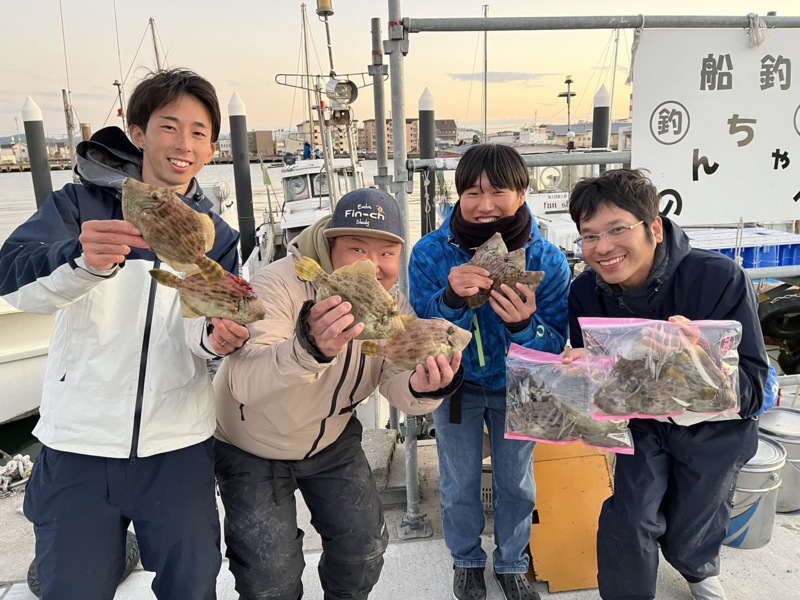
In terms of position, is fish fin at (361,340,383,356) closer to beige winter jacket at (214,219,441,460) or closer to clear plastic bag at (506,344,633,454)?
beige winter jacket at (214,219,441,460)

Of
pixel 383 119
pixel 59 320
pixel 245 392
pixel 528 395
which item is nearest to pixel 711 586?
pixel 528 395

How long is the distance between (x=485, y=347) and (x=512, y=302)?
53cm

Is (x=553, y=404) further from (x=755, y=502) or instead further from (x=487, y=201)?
(x=755, y=502)

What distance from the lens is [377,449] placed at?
393 cm

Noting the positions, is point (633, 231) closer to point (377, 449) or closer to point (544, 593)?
point (544, 593)

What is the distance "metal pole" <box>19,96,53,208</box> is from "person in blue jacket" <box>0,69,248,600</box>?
10019mm

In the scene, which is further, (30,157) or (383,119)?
(30,157)

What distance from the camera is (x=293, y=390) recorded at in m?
2.31

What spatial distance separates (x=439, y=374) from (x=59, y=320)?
1.54 metres

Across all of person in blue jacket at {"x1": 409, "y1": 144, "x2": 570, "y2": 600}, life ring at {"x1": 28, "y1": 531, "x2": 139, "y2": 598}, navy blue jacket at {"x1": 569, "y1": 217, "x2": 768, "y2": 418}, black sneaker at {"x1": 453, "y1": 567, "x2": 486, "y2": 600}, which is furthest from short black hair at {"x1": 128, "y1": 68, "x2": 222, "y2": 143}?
black sneaker at {"x1": 453, "y1": 567, "x2": 486, "y2": 600}

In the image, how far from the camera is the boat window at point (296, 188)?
51.8 feet

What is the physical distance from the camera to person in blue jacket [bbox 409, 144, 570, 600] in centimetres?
249

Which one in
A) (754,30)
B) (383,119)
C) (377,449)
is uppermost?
(754,30)

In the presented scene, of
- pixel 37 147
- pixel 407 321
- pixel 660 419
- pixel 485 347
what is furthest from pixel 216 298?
pixel 37 147
